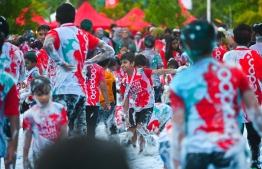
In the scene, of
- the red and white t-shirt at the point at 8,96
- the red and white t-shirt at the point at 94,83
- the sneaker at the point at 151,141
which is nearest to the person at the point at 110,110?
the sneaker at the point at 151,141

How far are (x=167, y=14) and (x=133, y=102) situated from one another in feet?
94.6

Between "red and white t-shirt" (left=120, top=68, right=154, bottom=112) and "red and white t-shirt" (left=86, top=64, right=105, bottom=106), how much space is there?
1.86 feet

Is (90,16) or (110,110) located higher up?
(90,16)

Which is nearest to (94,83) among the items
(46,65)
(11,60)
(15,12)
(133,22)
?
(46,65)

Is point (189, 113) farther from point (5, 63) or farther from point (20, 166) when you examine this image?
point (20, 166)

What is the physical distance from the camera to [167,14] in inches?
1554

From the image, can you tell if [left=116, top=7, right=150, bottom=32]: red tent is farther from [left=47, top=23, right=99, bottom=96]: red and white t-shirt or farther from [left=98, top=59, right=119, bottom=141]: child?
[left=47, top=23, right=99, bottom=96]: red and white t-shirt

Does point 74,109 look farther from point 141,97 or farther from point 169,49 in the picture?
point 169,49

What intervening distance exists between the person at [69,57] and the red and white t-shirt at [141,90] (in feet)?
8.25

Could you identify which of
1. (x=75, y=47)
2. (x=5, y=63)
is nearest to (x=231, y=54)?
(x=75, y=47)

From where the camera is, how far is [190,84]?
14.9 ft

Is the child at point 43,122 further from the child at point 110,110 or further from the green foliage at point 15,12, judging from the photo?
the green foliage at point 15,12

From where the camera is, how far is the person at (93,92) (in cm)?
1041

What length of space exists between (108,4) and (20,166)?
4004 cm
